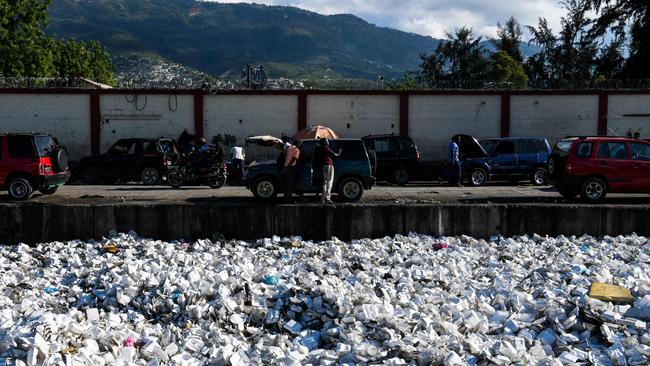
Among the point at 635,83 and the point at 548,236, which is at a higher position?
the point at 635,83

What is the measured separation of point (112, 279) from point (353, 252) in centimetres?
450

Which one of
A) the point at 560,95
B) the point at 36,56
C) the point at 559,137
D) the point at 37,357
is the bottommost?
the point at 37,357

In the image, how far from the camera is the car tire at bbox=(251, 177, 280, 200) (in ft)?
50.1

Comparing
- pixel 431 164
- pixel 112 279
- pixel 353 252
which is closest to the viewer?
pixel 112 279

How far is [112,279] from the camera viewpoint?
33.6 feet

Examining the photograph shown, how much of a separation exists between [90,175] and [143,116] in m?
5.36

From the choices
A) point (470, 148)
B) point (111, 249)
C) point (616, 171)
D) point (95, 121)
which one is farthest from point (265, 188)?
point (95, 121)

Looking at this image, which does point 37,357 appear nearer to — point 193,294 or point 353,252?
point 193,294

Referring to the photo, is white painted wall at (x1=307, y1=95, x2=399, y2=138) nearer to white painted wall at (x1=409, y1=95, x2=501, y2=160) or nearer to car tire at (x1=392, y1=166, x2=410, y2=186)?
white painted wall at (x1=409, y1=95, x2=501, y2=160)

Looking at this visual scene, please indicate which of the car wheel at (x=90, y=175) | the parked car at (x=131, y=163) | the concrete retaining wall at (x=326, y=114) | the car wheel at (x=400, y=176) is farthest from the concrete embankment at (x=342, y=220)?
the concrete retaining wall at (x=326, y=114)

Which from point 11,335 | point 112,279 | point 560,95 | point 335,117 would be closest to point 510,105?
point 560,95

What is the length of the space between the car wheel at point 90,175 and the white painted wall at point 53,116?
478cm

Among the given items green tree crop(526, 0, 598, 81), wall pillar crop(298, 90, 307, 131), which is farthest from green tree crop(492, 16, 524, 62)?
wall pillar crop(298, 90, 307, 131)

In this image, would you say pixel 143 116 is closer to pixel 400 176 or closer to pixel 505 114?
pixel 400 176
